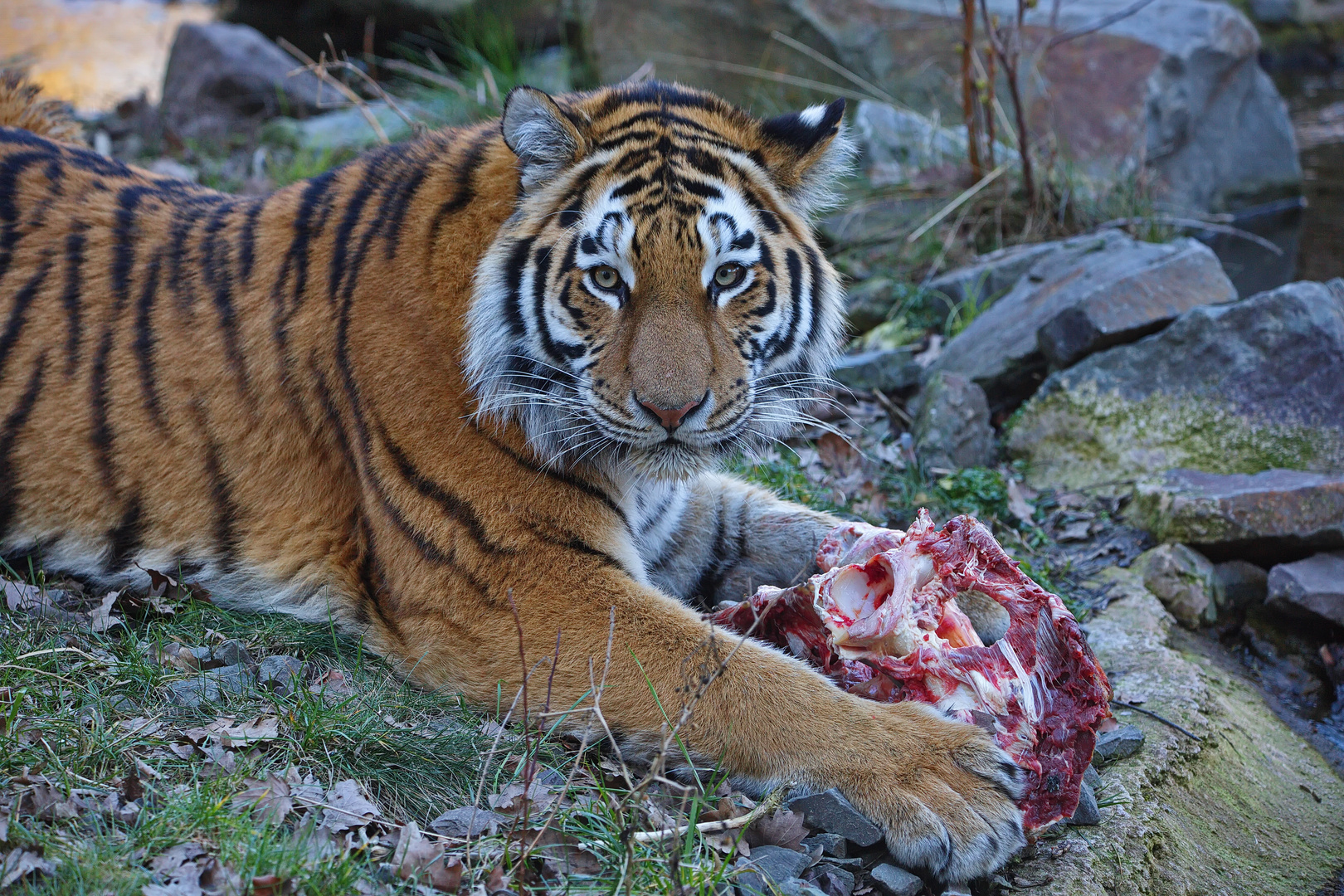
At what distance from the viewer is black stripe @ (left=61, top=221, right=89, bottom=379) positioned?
12.0ft

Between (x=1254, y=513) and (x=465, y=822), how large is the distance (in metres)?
3.24

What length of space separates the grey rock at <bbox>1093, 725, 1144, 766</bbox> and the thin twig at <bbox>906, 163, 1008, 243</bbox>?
4016 millimetres

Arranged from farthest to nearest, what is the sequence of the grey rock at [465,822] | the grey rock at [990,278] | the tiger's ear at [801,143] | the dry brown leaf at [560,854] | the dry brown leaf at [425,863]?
1. the grey rock at [990,278]
2. the tiger's ear at [801,143]
3. the grey rock at [465,822]
4. the dry brown leaf at [560,854]
5. the dry brown leaf at [425,863]

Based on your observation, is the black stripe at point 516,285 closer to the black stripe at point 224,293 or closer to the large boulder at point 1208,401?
the black stripe at point 224,293

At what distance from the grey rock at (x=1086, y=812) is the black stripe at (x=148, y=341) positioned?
115 inches

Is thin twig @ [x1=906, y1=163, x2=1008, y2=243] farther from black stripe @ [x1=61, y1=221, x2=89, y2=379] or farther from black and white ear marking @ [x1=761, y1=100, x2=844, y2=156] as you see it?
black stripe @ [x1=61, y1=221, x2=89, y2=379]

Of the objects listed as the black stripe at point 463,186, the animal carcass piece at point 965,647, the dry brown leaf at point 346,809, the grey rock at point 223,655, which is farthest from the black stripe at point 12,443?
the animal carcass piece at point 965,647

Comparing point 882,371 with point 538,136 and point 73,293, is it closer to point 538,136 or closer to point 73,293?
point 538,136

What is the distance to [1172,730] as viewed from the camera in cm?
329

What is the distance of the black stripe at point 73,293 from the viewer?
3.66m

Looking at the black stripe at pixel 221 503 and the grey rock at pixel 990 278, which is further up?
the grey rock at pixel 990 278

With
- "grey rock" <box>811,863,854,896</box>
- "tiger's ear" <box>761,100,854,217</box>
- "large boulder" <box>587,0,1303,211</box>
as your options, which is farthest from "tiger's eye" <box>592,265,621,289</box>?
"large boulder" <box>587,0,1303,211</box>

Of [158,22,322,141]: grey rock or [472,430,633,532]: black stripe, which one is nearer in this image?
[472,430,633,532]: black stripe

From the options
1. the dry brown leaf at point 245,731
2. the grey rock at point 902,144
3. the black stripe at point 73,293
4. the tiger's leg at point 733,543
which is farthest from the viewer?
the grey rock at point 902,144
